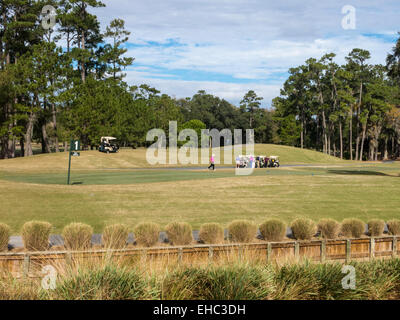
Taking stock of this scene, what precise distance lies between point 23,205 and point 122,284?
17.4 m

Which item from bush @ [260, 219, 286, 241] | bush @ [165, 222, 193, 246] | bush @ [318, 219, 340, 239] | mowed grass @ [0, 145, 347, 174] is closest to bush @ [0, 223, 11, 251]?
bush @ [165, 222, 193, 246]

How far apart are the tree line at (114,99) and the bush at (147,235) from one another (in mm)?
37196

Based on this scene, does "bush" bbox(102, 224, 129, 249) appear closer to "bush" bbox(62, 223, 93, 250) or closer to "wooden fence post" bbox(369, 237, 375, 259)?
"bush" bbox(62, 223, 93, 250)

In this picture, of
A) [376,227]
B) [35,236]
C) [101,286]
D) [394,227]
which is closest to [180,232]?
[35,236]

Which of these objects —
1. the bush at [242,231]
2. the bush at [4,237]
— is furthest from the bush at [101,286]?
the bush at [242,231]

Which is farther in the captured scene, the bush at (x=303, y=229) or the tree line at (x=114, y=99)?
the tree line at (x=114, y=99)

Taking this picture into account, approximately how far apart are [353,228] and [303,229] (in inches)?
Answer: 92.7

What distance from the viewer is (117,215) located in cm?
2212

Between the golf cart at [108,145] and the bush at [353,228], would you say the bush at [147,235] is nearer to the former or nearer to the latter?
the bush at [353,228]

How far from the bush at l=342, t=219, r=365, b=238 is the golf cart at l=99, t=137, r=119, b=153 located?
2179 inches

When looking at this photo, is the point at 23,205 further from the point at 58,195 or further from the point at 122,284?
the point at 122,284

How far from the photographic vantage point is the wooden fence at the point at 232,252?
11484mm

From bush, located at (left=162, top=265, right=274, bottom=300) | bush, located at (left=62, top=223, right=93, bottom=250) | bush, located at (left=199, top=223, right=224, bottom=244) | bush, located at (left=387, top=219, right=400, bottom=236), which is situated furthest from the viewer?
bush, located at (left=387, top=219, right=400, bottom=236)

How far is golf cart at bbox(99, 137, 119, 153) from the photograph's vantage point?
6919 centimetres
